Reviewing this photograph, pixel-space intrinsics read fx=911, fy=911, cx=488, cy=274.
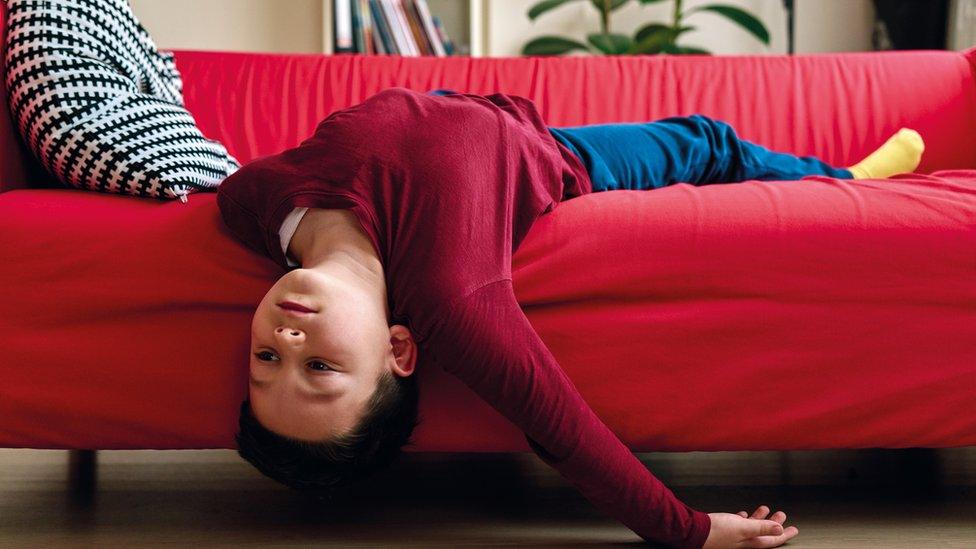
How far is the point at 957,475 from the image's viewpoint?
4.48 ft

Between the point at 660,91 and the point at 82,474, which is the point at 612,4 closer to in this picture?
the point at 660,91

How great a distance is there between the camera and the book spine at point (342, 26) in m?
2.50

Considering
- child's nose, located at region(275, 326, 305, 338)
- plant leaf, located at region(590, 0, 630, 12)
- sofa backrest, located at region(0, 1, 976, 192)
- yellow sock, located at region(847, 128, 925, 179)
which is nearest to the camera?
child's nose, located at region(275, 326, 305, 338)

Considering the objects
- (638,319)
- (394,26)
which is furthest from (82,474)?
(394,26)

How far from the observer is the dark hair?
1009mm

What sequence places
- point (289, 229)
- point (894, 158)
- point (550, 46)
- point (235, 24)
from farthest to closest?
point (235, 24) < point (550, 46) < point (894, 158) < point (289, 229)

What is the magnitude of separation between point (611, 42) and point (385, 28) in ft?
2.05

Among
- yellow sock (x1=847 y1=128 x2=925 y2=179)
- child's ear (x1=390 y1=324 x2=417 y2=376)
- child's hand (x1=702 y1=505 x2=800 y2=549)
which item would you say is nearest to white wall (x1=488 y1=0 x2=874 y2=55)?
yellow sock (x1=847 y1=128 x2=925 y2=179)

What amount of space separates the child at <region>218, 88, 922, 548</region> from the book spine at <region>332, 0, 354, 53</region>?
4.67ft

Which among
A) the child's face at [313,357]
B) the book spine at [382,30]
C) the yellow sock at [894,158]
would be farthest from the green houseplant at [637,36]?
the child's face at [313,357]

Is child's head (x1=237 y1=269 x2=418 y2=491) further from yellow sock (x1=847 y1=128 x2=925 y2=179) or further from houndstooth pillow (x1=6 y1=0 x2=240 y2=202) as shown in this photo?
yellow sock (x1=847 y1=128 x2=925 y2=179)

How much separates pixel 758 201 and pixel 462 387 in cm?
43

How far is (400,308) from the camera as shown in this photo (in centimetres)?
101

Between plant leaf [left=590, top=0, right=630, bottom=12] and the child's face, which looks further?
plant leaf [left=590, top=0, right=630, bottom=12]
